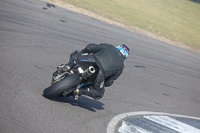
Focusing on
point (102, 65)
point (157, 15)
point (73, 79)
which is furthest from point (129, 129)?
point (157, 15)

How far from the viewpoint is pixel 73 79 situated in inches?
229

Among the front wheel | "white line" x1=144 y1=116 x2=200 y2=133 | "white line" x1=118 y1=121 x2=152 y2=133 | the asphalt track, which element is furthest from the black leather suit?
"white line" x1=144 y1=116 x2=200 y2=133

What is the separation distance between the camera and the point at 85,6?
23359 mm

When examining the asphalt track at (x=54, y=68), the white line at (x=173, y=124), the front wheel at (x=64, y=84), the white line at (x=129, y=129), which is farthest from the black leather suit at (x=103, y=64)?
the white line at (x=173, y=124)

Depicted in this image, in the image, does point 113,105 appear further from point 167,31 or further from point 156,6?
point 156,6

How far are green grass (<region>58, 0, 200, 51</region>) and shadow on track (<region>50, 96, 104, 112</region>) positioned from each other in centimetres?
1625

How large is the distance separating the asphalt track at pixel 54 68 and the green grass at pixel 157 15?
6.00 metres

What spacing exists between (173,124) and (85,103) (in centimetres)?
211

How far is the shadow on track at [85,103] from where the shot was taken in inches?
258

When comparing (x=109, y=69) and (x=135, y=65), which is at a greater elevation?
(x=109, y=69)

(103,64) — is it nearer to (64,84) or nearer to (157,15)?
(64,84)

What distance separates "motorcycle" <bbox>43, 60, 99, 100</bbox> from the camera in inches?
228

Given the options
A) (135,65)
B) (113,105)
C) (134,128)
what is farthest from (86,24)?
(134,128)

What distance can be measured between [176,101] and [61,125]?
5.45 m
